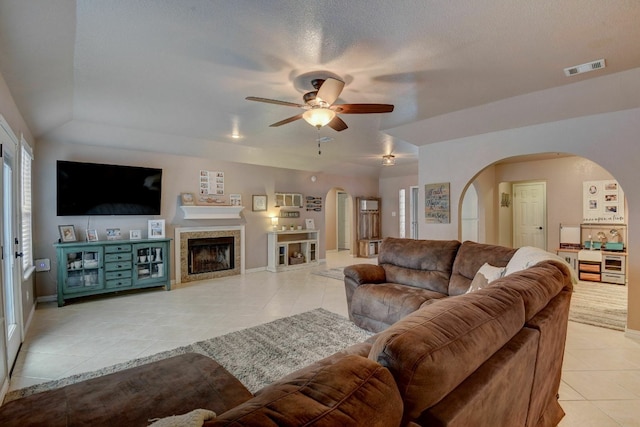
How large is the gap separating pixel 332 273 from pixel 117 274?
12.4 ft

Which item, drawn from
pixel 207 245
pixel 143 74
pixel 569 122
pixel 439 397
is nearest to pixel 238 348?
pixel 439 397

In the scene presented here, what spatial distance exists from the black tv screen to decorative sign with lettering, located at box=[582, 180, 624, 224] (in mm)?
7873

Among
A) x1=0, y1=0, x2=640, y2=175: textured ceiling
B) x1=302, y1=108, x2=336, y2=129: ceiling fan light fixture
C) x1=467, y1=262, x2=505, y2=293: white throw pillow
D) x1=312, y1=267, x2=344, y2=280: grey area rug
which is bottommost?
x1=312, y1=267, x2=344, y2=280: grey area rug

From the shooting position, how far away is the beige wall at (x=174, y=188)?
4.42 metres

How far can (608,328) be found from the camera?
11.2ft

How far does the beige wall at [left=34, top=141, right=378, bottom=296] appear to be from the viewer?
4.42 meters

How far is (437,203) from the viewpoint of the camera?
4.93m

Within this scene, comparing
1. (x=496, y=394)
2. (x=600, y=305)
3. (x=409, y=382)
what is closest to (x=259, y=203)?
(x=600, y=305)

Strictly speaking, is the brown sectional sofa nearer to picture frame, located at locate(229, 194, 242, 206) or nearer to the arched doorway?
the arched doorway

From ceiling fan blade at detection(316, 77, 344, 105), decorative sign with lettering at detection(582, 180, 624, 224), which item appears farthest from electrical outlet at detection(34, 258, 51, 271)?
decorative sign with lettering at detection(582, 180, 624, 224)

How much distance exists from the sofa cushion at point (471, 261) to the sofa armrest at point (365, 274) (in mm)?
759

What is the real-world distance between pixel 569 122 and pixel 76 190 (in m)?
6.59

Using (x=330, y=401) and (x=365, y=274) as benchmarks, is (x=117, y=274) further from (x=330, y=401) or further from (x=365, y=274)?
(x=330, y=401)

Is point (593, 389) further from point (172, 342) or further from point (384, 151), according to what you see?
point (384, 151)
